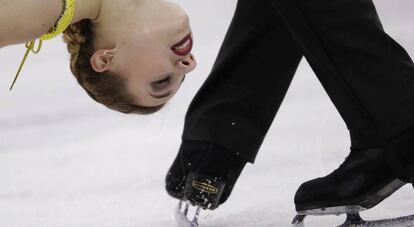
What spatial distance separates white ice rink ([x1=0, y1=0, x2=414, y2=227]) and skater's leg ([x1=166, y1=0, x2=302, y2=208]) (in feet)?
0.46

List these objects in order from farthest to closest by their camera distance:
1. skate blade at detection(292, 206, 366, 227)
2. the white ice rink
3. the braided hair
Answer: the white ice rink < the braided hair < skate blade at detection(292, 206, 366, 227)

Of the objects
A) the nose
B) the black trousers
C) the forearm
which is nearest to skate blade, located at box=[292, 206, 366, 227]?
the black trousers

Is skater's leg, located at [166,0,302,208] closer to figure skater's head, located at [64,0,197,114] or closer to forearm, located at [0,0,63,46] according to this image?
figure skater's head, located at [64,0,197,114]

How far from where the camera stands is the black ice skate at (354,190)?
5.16 feet

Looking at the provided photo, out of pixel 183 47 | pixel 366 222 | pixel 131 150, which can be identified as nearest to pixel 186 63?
pixel 183 47

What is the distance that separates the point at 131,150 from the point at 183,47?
86cm

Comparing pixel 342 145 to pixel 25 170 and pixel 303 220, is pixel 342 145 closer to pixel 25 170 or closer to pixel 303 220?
pixel 303 220

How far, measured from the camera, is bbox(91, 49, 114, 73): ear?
173cm

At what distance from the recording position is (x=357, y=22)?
155 centimetres

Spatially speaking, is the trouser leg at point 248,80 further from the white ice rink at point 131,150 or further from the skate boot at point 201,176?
the white ice rink at point 131,150

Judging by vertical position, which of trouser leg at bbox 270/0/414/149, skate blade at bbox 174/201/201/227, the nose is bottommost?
skate blade at bbox 174/201/201/227

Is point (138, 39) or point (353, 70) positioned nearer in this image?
point (353, 70)

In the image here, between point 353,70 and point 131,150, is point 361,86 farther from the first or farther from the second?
point 131,150

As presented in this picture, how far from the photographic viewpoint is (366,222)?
63.8 inches
